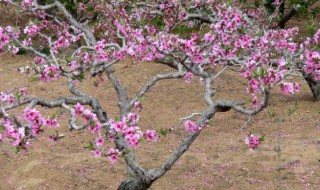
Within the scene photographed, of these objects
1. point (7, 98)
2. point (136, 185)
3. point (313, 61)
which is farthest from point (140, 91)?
point (313, 61)

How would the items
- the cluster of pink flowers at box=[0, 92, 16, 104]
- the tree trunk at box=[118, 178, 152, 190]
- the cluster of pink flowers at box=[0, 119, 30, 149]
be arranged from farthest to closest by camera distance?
the tree trunk at box=[118, 178, 152, 190] < the cluster of pink flowers at box=[0, 92, 16, 104] < the cluster of pink flowers at box=[0, 119, 30, 149]

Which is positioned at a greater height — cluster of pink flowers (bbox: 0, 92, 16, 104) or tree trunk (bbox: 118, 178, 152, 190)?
cluster of pink flowers (bbox: 0, 92, 16, 104)

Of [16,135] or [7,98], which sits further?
[7,98]

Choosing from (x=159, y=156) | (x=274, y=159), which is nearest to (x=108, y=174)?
(x=159, y=156)

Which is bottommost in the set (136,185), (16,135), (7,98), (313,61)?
(136,185)

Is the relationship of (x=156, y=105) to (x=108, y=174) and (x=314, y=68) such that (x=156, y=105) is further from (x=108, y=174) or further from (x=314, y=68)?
(x=314, y=68)

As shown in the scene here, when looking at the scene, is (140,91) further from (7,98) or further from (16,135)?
(16,135)

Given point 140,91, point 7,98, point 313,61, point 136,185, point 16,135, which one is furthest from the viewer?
point 140,91

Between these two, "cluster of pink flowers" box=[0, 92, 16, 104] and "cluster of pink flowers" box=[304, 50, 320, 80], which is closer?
"cluster of pink flowers" box=[0, 92, 16, 104]

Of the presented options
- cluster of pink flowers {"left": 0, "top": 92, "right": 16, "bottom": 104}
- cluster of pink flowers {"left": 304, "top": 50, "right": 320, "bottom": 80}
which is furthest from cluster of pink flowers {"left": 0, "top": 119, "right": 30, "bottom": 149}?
cluster of pink flowers {"left": 304, "top": 50, "right": 320, "bottom": 80}

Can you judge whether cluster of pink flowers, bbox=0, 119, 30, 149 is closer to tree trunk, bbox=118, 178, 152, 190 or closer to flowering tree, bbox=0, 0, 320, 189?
flowering tree, bbox=0, 0, 320, 189

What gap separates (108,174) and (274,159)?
262 cm

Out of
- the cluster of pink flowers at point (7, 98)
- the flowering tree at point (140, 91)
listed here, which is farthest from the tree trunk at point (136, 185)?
the cluster of pink flowers at point (7, 98)

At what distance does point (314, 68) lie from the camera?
217 inches
